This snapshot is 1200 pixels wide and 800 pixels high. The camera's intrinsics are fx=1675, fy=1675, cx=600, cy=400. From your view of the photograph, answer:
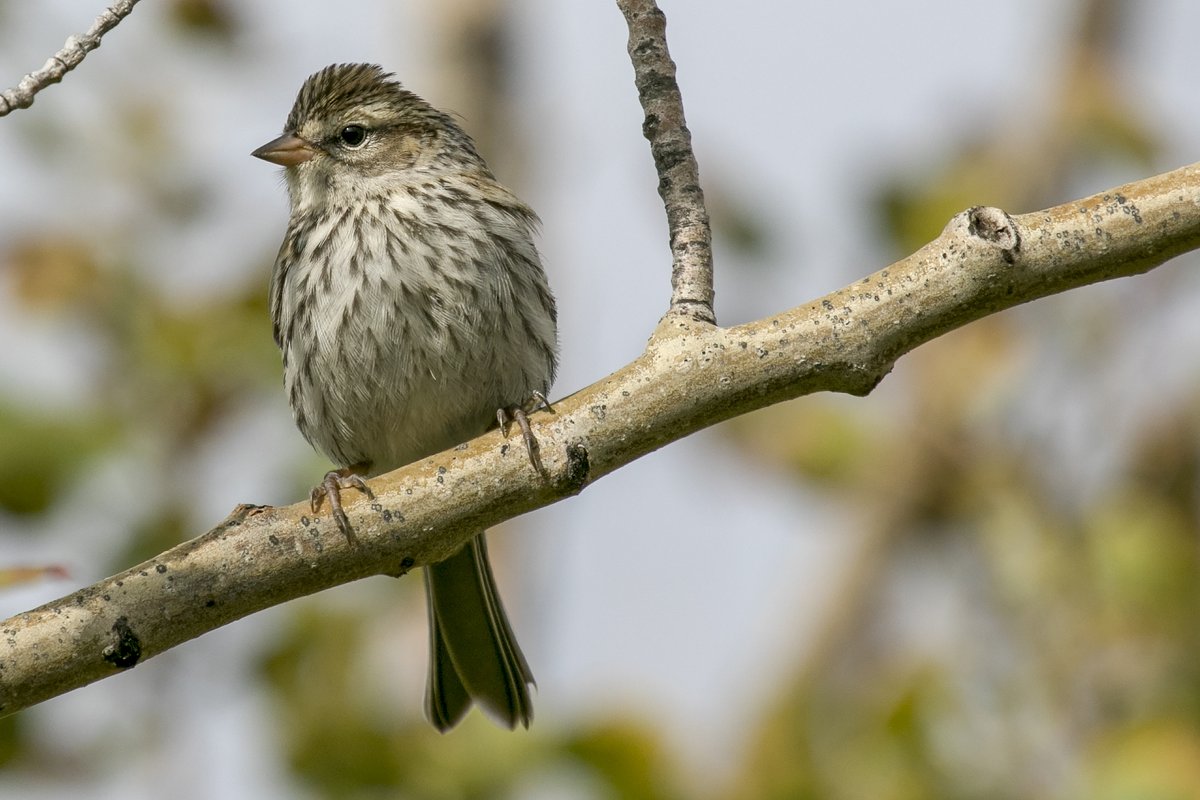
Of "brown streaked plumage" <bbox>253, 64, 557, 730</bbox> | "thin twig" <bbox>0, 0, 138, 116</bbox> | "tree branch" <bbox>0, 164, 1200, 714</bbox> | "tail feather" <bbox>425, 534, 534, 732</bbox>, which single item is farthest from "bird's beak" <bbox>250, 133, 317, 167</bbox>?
"tree branch" <bbox>0, 164, 1200, 714</bbox>

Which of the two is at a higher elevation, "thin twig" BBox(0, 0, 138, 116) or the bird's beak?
the bird's beak

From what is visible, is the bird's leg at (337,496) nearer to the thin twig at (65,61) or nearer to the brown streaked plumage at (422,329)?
the thin twig at (65,61)

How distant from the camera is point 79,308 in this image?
4723mm

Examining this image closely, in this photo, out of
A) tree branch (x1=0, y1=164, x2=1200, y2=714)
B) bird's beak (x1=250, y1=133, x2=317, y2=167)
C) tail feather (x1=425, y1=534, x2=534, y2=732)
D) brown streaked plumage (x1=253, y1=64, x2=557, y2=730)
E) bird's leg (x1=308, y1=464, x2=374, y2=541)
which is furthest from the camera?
bird's beak (x1=250, y1=133, x2=317, y2=167)

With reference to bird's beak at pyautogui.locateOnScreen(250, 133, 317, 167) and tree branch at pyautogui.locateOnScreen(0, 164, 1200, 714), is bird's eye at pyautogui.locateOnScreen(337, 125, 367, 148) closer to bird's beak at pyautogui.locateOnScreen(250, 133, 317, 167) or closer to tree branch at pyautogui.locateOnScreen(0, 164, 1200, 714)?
bird's beak at pyautogui.locateOnScreen(250, 133, 317, 167)

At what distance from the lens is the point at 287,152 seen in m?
4.79

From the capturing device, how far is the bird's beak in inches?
187

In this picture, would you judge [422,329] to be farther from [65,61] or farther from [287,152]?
[65,61]

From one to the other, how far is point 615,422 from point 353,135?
2312mm

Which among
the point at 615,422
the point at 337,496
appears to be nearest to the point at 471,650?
the point at 337,496

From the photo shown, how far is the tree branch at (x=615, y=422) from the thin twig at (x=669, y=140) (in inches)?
10.5

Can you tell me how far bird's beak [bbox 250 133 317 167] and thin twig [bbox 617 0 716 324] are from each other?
1.67 m

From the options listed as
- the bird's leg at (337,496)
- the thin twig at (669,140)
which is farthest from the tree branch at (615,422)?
the thin twig at (669,140)

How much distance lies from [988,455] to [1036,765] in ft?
5.30
